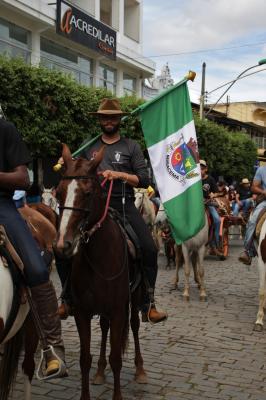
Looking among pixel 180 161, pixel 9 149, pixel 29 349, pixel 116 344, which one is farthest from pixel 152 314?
pixel 9 149

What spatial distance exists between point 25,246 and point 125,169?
1788 millimetres

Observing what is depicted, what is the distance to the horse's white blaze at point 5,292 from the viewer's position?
3482 mm

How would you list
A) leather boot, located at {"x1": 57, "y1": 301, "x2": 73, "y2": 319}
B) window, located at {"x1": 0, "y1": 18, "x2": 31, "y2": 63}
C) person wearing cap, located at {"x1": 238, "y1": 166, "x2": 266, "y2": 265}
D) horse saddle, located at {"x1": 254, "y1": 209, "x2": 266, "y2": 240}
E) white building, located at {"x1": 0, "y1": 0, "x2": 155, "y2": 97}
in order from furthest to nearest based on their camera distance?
white building, located at {"x1": 0, "y1": 0, "x2": 155, "y2": 97} < window, located at {"x1": 0, "y1": 18, "x2": 31, "y2": 63} < person wearing cap, located at {"x1": 238, "y1": 166, "x2": 266, "y2": 265} < horse saddle, located at {"x1": 254, "y1": 209, "x2": 266, "y2": 240} < leather boot, located at {"x1": 57, "y1": 301, "x2": 73, "y2": 319}

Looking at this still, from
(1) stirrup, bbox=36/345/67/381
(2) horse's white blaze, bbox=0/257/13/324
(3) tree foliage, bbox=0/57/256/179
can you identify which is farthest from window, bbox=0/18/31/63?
(1) stirrup, bbox=36/345/67/381

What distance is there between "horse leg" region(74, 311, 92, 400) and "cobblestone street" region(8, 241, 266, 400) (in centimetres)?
42

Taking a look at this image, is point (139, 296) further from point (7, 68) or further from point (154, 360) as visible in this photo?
point (7, 68)

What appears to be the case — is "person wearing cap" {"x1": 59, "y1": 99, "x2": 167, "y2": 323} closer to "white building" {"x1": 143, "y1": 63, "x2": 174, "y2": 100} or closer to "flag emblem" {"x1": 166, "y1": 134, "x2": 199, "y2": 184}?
"flag emblem" {"x1": 166, "y1": 134, "x2": 199, "y2": 184}

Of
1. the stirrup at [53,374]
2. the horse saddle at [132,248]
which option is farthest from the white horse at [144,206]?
the stirrup at [53,374]

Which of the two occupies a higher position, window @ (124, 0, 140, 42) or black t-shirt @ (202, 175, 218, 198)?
window @ (124, 0, 140, 42)

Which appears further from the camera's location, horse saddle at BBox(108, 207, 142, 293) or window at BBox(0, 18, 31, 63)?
window at BBox(0, 18, 31, 63)

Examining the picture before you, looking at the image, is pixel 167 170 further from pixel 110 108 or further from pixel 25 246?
pixel 25 246

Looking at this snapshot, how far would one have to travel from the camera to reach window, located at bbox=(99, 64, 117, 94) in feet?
91.5

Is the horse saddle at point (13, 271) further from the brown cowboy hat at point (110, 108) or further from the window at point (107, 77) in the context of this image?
the window at point (107, 77)

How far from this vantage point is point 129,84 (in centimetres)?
3091
